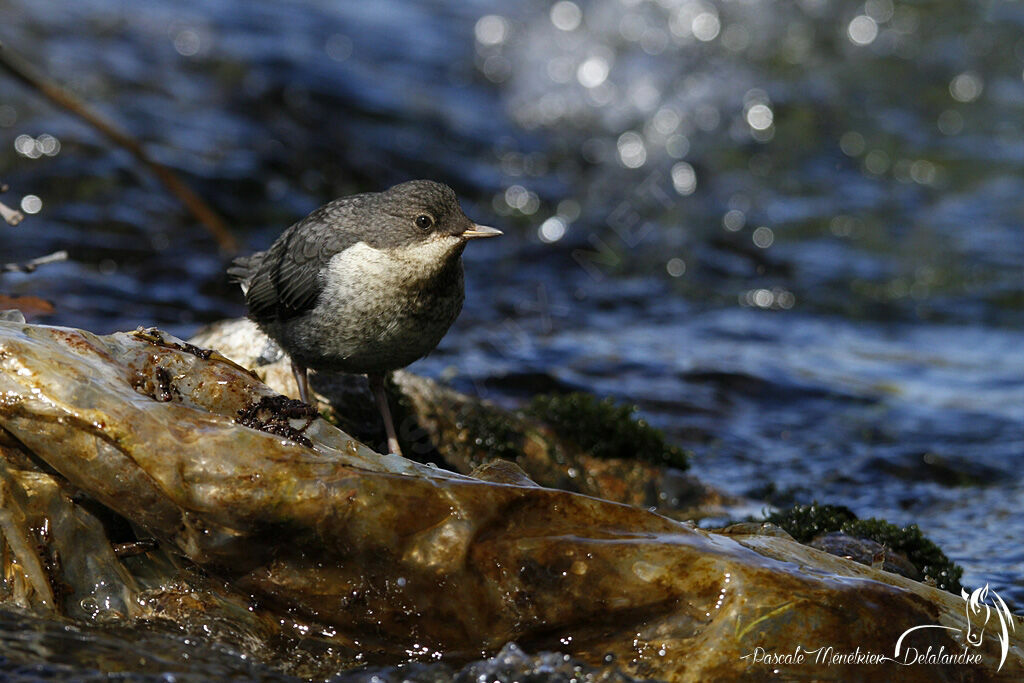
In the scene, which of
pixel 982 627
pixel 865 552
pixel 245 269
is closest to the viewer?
pixel 982 627

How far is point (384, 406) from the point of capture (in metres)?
5.41

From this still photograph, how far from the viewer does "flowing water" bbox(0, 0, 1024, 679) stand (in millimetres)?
8016

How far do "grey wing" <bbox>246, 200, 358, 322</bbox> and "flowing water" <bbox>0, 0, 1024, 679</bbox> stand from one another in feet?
7.51

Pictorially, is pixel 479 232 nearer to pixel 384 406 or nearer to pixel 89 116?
pixel 384 406

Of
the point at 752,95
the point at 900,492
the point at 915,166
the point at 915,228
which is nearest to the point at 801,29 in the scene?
the point at 752,95

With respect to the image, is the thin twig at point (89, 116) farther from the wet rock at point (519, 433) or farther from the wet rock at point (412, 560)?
the wet rock at point (412, 560)

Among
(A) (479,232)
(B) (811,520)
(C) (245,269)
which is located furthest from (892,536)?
(C) (245,269)

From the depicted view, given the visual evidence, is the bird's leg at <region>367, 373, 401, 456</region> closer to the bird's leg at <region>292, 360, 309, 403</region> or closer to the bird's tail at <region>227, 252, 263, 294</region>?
the bird's leg at <region>292, 360, 309, 403</region>

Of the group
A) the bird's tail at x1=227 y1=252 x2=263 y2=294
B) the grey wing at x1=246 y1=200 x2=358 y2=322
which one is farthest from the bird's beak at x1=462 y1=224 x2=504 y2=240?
the bird's tail at x1=227 y1=252 x2=263 y2=294

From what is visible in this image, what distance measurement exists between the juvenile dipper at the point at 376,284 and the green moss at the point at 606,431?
1.11 metres

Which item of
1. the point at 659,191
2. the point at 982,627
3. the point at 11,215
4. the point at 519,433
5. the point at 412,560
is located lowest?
the point at 519,433

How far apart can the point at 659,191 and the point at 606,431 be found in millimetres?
7052

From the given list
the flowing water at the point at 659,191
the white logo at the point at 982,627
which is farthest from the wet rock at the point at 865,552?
the white logo at the point at 982,627

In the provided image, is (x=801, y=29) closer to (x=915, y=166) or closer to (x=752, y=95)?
(x=752, y=95)
